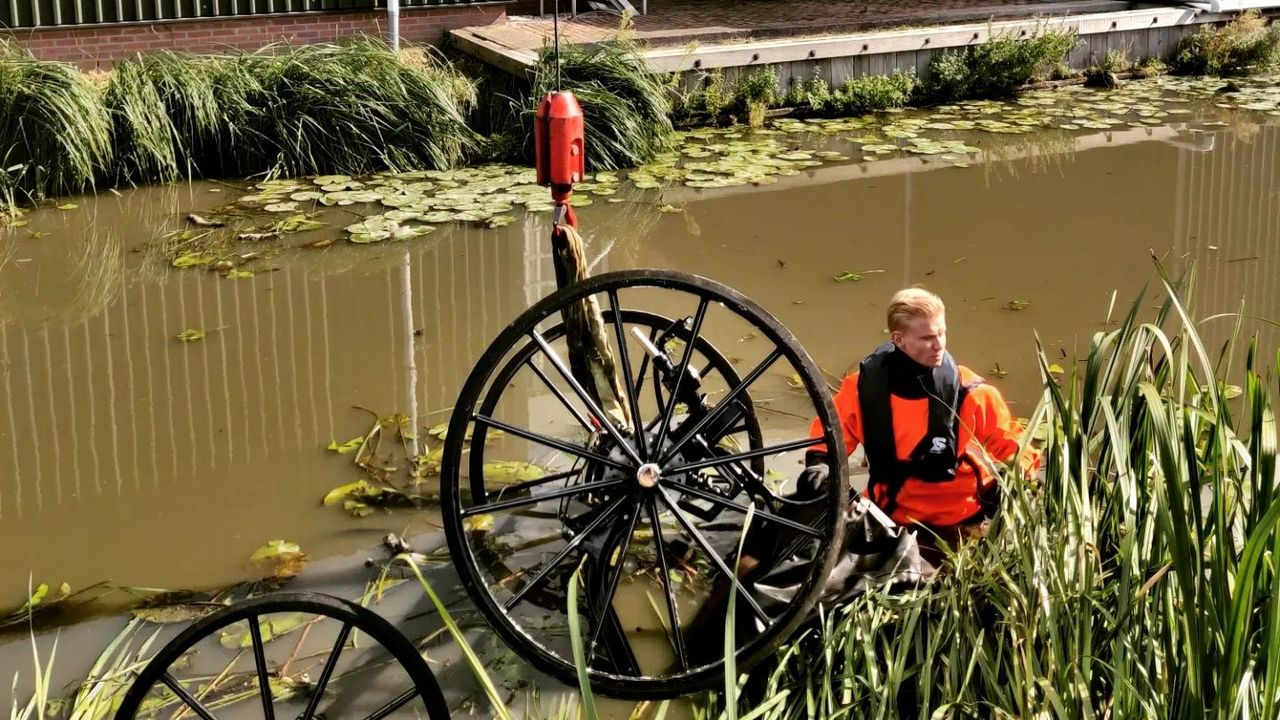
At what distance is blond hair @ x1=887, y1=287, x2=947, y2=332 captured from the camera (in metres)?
3.88

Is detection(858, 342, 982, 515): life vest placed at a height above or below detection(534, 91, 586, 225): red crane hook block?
below

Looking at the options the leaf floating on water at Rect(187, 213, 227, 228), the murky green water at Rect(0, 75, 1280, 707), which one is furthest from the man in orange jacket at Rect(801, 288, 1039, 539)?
the leaf floating on water at Rect(187, 213, 227, 228)

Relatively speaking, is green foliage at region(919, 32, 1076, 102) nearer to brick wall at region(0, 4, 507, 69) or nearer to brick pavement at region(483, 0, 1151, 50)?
brick pavement at region(483, 0, 1151, 50)

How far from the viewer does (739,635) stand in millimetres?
3668

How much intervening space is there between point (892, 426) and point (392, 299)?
356 centimetres

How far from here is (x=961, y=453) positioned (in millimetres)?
3982

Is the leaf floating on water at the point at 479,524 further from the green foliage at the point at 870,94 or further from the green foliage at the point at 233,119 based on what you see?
the green foliage at the point at 870,94

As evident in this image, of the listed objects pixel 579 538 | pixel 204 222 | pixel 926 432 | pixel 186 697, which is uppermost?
pixel 204 222

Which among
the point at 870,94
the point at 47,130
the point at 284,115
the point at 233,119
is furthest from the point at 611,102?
the point at 47,130

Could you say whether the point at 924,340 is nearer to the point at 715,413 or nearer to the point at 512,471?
the point at 715,413

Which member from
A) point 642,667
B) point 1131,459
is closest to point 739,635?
point 642,667

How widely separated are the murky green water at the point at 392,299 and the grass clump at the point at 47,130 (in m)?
0.23

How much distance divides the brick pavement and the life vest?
22.8 ft

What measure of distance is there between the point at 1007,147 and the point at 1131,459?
6.82 m
